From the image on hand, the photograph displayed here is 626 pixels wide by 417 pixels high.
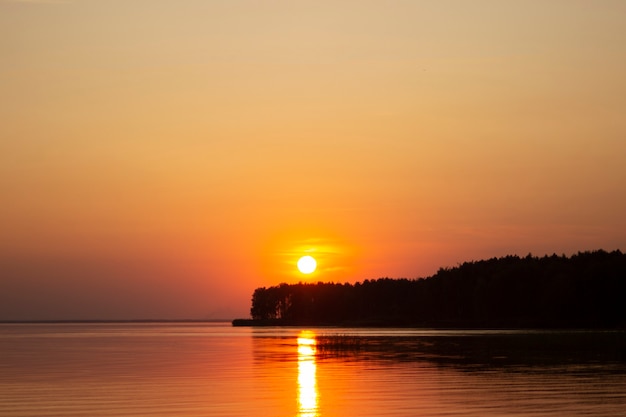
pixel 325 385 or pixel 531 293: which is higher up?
pixel 531 293

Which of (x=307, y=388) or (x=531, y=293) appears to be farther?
(x=531, y=293)

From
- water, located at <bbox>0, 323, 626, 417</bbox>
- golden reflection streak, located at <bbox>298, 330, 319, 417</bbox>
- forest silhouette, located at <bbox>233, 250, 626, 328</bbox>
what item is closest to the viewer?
golden reflection streak, located at <bbox>298, 330, 319, 417</bbox>

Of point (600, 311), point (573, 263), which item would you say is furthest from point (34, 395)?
point (573, 263)

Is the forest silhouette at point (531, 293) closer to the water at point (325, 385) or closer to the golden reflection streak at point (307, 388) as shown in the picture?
the water at point (325, 385)

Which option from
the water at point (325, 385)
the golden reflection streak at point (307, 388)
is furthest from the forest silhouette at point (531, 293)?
the golden reflection streak at point (307, 388)

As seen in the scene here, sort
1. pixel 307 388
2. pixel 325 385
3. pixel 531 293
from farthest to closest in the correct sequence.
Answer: pixel 531 293 < pixel 325 385 < pixel 307 388

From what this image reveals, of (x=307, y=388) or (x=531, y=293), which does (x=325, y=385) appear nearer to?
(x=307, y=388)

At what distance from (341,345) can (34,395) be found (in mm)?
49483

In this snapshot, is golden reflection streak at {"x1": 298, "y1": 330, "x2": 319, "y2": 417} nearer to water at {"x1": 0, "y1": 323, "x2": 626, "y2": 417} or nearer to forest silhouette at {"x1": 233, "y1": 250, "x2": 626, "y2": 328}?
water at {"x1": 0, "y1": 323, "x2": 626, "y2": 417}

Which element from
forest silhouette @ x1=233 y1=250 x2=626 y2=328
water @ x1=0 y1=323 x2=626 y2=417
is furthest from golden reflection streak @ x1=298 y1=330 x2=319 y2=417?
forest silhouette @ x1=233 y1=250 x2=626 y2=328

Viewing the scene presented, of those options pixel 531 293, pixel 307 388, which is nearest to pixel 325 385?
pixel 307 388

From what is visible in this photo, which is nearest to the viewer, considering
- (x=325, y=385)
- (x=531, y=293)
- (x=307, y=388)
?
(x=307, y=388)

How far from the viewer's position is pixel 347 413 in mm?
32312

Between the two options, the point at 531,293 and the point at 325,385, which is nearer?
the point at 325,385
